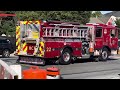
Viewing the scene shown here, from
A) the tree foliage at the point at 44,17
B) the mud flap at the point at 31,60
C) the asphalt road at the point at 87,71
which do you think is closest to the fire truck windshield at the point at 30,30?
the mud flap at the point at 31,60

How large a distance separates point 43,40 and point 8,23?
29.5 meters

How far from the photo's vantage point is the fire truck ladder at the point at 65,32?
18.8 m

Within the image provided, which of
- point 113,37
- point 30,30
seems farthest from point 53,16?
point 30,30

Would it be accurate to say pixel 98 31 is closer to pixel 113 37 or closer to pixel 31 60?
pixel 113 37

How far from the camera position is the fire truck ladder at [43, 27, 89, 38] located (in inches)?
740

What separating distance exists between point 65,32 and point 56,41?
961 mm

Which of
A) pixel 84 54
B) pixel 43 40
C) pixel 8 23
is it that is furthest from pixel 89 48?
pixel 8 23

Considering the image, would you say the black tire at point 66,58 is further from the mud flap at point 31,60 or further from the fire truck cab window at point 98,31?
the fire truck cab window at point 98,31

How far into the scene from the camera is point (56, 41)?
19.2 meters

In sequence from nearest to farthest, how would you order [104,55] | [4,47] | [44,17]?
1. [104,55]
2. [4,47]
3. [44,17]

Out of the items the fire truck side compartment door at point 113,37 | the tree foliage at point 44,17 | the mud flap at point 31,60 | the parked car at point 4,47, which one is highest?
the tree foliage at point 44,17

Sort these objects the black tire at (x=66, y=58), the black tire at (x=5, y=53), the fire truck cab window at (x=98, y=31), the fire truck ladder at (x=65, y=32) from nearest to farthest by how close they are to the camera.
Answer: the fire truck ladder at (x=65, y=32)
the black tire at (x=66, y=58)
the fire truck cab window at (x=98, y=31)
the black tire at (x=5, y=53)

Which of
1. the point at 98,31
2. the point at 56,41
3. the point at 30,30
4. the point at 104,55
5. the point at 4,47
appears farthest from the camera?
the point at 4,47
